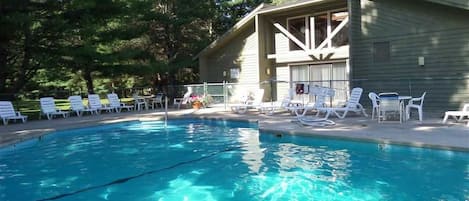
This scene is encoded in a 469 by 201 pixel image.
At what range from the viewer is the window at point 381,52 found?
14.5 meters

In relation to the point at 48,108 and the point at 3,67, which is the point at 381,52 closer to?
the point at 48,108

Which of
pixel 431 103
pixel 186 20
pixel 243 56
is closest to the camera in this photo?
pixel 431 103

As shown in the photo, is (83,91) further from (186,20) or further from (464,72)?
(464,72)

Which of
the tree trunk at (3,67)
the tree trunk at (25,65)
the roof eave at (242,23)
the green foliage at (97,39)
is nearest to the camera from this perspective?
the tree trunk at (25,65)

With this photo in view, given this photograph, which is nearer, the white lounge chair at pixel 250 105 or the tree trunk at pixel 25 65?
the white lounge chair at pixel 250 105

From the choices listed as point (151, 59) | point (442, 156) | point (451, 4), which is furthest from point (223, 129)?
point (151, 59)

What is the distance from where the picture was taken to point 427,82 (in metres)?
13.5

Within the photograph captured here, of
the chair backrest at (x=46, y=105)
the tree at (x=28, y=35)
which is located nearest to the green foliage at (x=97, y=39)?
the tree at (x=28, y=35)

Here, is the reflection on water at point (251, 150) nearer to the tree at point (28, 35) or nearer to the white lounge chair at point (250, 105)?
the white lounge chair at point (250, 105)

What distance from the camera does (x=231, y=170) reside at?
7.37 meters

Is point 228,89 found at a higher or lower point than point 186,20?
lower

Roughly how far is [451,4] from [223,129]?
726 cm

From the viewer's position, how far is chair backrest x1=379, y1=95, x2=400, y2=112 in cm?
1049

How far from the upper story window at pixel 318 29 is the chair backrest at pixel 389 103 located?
6.65 metres
